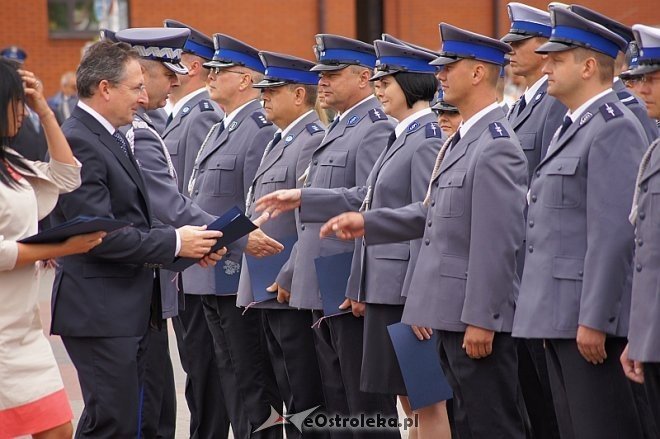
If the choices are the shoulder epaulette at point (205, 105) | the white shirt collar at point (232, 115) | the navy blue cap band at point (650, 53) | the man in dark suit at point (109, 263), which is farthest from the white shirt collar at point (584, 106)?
the shoulder epaulette at point (205, 105)

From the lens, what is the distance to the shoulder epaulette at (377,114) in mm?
6723

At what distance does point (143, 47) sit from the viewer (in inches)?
269

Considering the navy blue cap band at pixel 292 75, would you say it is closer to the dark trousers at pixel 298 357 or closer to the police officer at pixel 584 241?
the dark trousers at pixel 298 357

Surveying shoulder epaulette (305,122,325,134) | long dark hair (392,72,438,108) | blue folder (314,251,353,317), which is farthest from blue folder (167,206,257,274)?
shoulder epaulette (305,122,325,134)

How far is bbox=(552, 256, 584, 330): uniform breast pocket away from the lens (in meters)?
5.01

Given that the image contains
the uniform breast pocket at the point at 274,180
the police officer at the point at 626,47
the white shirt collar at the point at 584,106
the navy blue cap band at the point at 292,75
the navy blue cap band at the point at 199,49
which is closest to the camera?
the white shirt collar at the point at 584,106

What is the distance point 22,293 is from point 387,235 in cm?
170

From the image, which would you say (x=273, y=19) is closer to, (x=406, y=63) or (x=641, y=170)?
(x=406, y=63)

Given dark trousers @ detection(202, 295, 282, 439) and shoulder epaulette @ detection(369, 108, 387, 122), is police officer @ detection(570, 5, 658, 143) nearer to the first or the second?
shoulder epaulette @ detection(369, 108, 387, 122)

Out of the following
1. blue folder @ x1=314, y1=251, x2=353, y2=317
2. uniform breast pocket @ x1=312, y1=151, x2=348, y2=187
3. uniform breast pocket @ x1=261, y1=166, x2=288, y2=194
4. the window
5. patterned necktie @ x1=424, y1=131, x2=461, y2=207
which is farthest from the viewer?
the window

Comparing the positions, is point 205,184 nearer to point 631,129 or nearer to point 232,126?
point 232,126

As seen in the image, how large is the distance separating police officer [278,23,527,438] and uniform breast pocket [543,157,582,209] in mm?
268

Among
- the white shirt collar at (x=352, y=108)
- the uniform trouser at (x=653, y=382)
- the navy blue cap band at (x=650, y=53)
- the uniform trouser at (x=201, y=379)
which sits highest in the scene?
the navy blue cap band at (x=650, y=53)

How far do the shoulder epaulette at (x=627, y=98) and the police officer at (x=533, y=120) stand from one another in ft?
0.95
